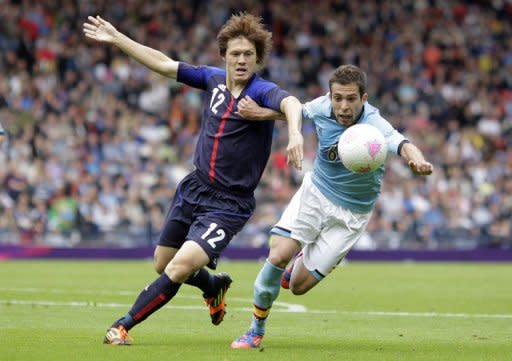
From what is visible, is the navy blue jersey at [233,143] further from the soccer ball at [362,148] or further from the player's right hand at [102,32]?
the player's right hand at [102,32]

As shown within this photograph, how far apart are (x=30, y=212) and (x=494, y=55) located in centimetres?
1368

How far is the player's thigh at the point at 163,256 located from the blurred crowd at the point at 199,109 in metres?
13.6

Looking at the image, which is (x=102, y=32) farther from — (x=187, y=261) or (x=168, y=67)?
(x=187, y=261)

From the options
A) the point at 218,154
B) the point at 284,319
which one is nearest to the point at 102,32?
the point at 218,154

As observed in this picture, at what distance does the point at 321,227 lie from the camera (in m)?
9.70

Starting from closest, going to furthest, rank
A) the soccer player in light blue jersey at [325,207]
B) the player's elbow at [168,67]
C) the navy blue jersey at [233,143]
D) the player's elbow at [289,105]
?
the player's elbow at [289,105] < the navy blue jersey at [233,143] < the soccer player in light blue jersey at [325,207] < the player's elbow at [168,67]

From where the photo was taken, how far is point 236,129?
8.95 meters

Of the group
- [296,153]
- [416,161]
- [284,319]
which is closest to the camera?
[296,153]

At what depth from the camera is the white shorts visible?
9.59 m

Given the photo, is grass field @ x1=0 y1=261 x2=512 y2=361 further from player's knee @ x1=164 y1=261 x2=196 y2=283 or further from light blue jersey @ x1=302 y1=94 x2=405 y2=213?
light blue jersey @ x1=302 y1=94 x2=405 y2=213

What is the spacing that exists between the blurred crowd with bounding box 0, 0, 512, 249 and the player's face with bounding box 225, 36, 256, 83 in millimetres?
14218

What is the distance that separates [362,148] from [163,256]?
198 centimetres

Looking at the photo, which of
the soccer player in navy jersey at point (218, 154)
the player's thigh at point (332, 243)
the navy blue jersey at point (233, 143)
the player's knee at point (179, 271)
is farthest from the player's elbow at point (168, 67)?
the player's thigh at point (332, 243)

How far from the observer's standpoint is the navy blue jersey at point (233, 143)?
893 cm
